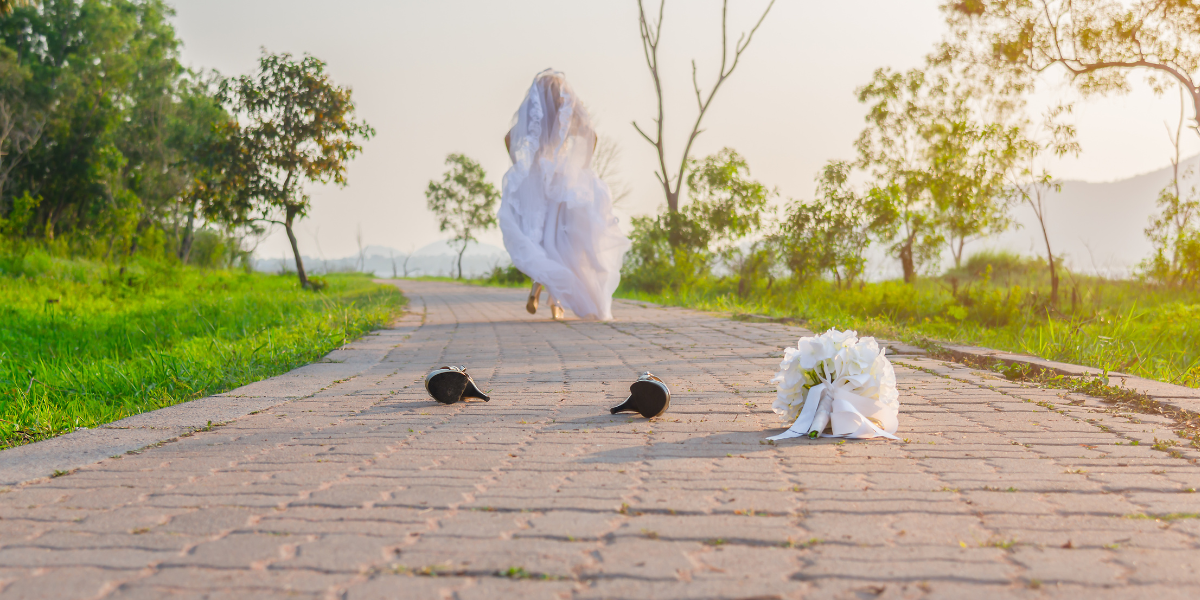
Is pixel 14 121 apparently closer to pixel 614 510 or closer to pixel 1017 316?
pixel 1017 316

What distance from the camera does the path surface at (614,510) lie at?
64.1 inches

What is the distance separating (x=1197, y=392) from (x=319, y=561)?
14.1 feet

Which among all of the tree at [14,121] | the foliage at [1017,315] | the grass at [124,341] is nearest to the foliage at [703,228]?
the foliage at [1017,315]

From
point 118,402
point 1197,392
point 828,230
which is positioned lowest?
point 118,402

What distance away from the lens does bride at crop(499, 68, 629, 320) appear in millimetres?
8844

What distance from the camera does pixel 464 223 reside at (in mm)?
44406

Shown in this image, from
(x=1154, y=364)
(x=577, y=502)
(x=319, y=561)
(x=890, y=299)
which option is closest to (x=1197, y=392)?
(x=1154, y=364)

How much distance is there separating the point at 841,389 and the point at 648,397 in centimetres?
86

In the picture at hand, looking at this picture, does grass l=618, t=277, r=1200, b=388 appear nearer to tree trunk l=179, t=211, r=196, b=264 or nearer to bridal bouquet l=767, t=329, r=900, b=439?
bridal bouquet l=767, t=329, r=900, b=439

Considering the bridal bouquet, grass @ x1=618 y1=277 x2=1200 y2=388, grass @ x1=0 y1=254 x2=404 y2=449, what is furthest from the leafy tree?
the bridal bouquet

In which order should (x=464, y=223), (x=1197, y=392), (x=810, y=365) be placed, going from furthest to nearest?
(x=464, y=223)
(x=1197, y=392)
(x=810, y=365)

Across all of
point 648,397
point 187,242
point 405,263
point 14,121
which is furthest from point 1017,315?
point 405,263

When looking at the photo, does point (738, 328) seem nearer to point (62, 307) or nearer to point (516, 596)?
point (516, 596)

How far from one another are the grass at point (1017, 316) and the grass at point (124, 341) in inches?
199
